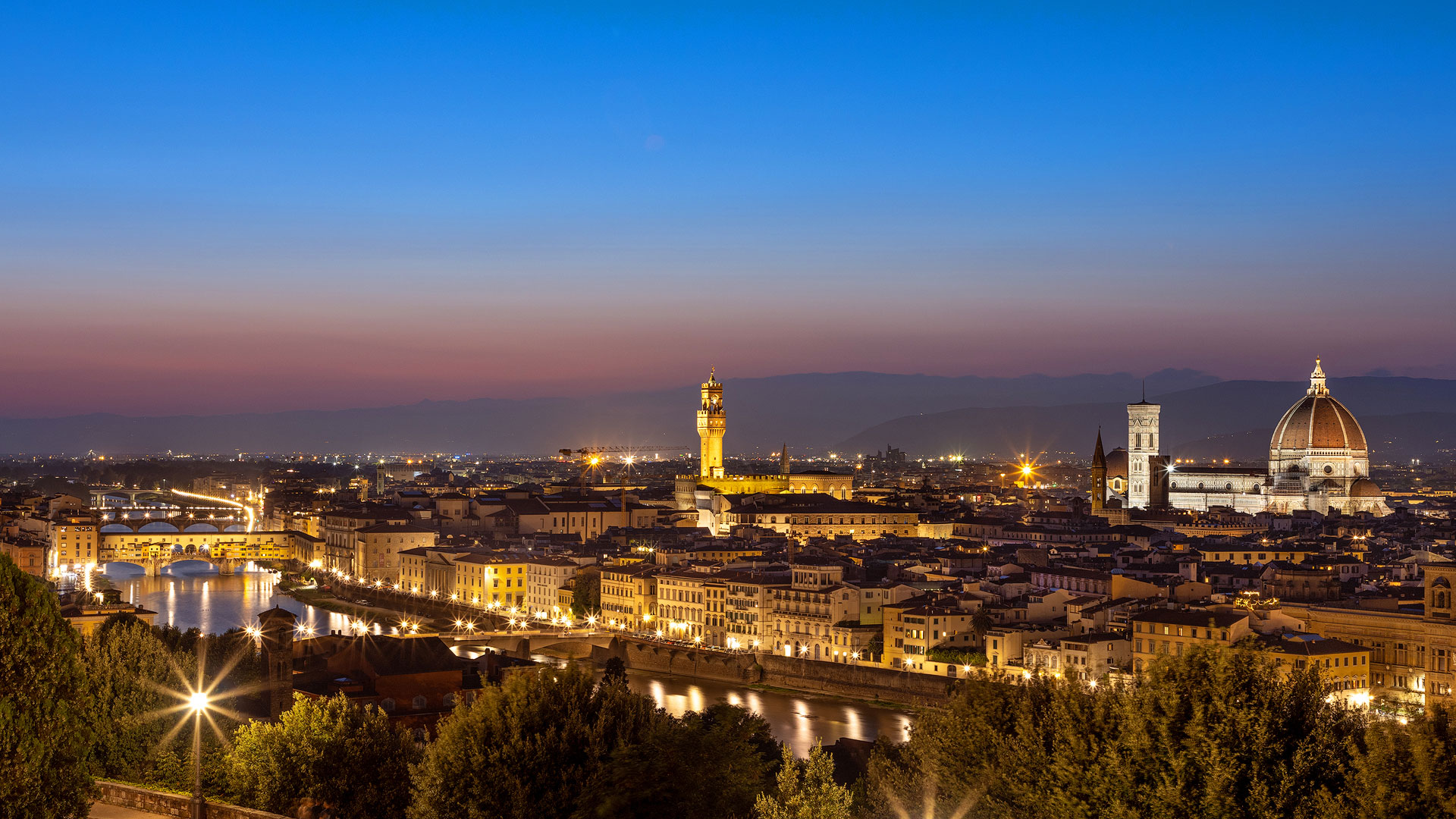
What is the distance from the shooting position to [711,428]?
62875 millimetres

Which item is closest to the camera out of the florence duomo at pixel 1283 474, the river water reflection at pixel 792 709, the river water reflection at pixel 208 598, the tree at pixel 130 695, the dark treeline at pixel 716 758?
the dark treeline at pixel 716 758

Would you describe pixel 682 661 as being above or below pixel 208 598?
above

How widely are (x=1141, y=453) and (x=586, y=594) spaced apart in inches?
1308

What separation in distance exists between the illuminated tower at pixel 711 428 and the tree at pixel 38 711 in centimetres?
4939

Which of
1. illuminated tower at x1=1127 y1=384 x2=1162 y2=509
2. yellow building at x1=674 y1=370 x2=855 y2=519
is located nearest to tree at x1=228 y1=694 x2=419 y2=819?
yellow building at x1=674 y1=370 x2=855 y2=519

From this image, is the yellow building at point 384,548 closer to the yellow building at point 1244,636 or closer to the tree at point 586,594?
the tree at point 586,594

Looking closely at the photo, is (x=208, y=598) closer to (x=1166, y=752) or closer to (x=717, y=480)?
(x=717, y=480)

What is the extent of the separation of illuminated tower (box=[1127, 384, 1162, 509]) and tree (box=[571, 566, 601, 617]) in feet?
103

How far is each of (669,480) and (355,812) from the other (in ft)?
267

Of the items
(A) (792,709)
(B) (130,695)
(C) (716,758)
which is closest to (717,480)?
(A) (792,709)

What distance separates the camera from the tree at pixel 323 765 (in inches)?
514

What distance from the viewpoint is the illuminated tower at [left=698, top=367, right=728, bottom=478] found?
62.2 metres

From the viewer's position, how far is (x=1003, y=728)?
14.5 meters

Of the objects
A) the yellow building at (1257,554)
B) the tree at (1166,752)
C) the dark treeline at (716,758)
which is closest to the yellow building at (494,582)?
the yellow building at (1257,554)
